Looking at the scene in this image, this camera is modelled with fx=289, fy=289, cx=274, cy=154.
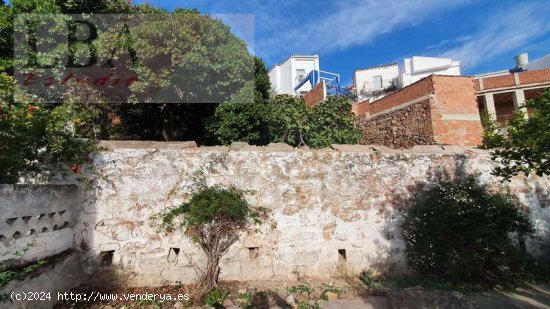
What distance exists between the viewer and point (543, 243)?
539 centimetres

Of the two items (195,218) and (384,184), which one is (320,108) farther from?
(195,218)

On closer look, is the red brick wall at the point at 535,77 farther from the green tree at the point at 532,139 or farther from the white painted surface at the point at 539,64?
the green tree at the point at 532,139

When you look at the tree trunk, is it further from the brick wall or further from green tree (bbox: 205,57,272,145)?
the brick wall

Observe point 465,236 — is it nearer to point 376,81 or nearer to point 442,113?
point 442,113

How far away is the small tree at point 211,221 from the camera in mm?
4359

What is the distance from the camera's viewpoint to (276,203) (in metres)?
4.87

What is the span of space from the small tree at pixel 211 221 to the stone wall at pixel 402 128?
7.76 metres

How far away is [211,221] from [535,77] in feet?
72.4

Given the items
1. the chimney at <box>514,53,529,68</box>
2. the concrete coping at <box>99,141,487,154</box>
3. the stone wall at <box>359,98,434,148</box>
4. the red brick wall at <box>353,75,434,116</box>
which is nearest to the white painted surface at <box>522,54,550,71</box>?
the chimney at <box>514,53,529,68</box>

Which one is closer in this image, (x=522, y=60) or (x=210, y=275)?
(x=210, y=275)

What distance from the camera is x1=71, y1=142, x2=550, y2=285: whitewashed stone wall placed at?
451 cm

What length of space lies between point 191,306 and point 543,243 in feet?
20.7

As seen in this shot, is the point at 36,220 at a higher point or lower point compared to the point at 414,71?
lower

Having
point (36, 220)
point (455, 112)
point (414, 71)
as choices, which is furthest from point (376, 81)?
point (36, 220)
